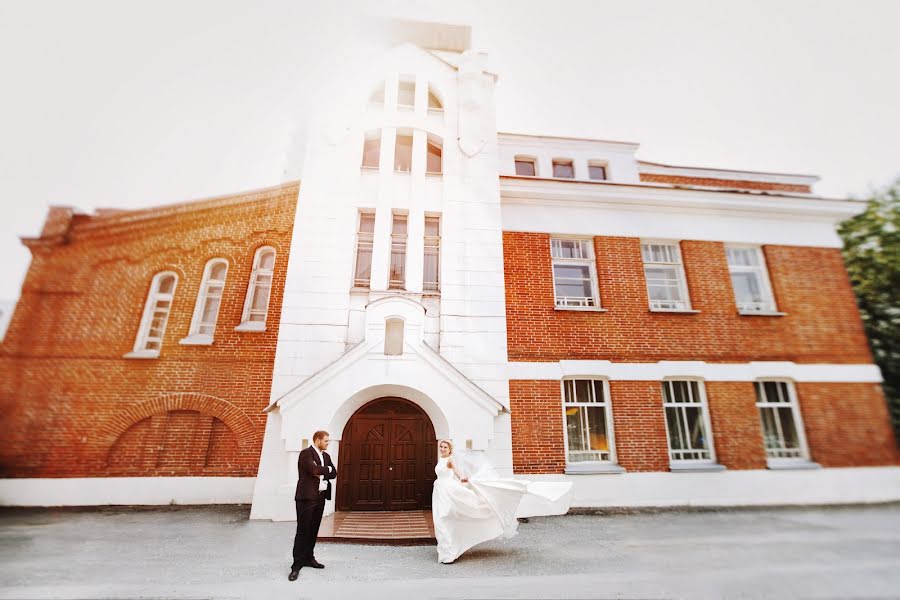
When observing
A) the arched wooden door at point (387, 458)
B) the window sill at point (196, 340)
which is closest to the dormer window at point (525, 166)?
the arched wooden door at point (387, 458)

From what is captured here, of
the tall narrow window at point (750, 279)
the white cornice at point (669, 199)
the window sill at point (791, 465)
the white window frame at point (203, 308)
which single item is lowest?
the window sill at point (791, 465)

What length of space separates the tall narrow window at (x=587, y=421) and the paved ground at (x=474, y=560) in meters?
1.33

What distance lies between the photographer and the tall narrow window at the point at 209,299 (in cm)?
745

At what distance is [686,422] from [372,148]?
976 centimetres

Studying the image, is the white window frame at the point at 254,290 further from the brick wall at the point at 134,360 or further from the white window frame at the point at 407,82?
the white window frame at the point at 407,82

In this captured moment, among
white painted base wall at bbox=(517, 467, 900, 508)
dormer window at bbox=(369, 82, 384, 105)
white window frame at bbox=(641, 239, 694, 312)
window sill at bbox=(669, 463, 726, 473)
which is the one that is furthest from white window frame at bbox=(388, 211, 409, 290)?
window sill at bbox=(669, 463, 726, 473)

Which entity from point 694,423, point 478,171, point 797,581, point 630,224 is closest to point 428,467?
point 797,581

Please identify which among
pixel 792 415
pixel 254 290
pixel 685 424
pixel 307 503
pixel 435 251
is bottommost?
pixel 307 503

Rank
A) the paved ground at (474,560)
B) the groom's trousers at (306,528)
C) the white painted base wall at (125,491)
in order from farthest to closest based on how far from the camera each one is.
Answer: the white painted base wall at (125,491), the groom's trousers at (306,528), the paved ground at (474,560)

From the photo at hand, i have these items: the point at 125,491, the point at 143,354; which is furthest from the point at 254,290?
the point at 125,491

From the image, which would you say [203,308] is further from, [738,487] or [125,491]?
[738,487]

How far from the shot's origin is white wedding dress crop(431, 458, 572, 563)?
467 cm

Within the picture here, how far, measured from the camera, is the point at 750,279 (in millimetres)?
8656

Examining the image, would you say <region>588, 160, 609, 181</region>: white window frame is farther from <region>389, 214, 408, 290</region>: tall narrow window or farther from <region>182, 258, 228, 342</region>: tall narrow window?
<region>182, 258, 228, 342</region>: tall narrow window
